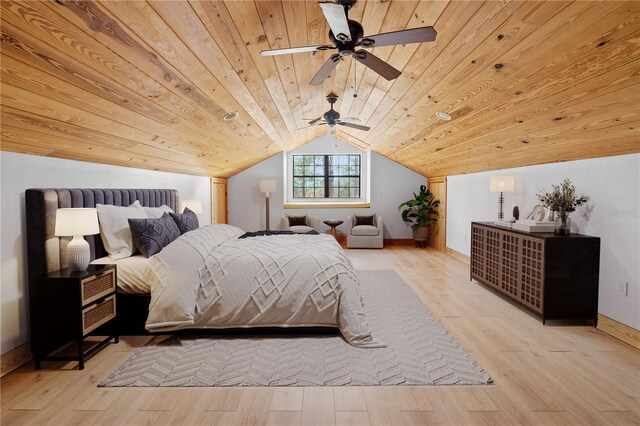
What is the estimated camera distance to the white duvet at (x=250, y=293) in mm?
2762

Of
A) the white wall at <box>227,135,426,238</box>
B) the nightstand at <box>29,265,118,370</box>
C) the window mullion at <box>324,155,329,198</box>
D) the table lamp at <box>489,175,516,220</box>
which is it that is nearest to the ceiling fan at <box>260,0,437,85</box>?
the nightstand at <box>29,265,118,370</box>

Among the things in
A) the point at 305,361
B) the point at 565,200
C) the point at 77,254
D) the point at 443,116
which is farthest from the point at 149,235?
the point at 565,200

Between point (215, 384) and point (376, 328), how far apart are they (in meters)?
1.43

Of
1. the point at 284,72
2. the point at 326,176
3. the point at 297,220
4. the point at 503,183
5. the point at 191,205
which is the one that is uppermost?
the point at 284,72

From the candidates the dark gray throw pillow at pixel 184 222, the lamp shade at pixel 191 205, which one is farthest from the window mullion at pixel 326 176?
the dark gray throw pillow at pixel 184 222

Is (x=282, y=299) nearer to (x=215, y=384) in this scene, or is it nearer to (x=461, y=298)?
(x=215, y=384)

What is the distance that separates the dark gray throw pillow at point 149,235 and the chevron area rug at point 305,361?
2.48 feet

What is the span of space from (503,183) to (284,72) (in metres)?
2.88

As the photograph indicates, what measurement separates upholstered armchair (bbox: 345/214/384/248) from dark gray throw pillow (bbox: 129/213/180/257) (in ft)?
15.2

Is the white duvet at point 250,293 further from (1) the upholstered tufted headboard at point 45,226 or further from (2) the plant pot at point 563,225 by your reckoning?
(2) the plant pot at point 563,225

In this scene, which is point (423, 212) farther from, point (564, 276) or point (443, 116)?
point (564, 276)

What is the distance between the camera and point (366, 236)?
7438 millimetres

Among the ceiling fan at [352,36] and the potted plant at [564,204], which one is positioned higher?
the ceiling fan at [352,36]

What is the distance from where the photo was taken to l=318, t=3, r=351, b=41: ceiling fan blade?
1.69 metres
